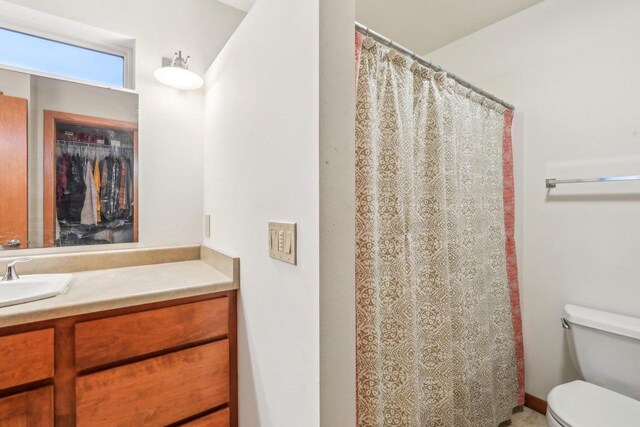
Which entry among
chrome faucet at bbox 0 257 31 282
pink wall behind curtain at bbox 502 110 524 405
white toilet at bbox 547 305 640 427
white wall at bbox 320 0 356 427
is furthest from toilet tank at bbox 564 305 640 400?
chrome faucet at bbox 0 257 31 282

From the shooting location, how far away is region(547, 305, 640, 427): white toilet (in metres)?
1.18

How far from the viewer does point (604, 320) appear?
142 cm

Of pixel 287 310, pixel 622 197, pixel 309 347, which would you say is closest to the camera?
pixel 309 347

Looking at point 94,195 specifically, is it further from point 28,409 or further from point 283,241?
point 283,241

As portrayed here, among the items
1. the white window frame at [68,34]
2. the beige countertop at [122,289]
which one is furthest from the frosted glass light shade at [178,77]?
the beige countertop at [122,289]

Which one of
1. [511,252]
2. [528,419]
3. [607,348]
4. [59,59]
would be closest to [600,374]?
[607,348]

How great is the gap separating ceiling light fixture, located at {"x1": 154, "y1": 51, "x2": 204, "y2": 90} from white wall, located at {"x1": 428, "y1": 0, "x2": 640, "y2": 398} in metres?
1.94

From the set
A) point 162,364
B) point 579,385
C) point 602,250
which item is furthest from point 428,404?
point 602,250

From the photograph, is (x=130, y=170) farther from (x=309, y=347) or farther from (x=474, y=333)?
(x=474, y=333)

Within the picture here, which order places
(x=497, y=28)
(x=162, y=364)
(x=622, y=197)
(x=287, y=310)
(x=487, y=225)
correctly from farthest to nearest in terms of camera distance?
(x=497, y=28), (x=487, y=225), (x=622, y=197), (x=162, y=364), (x=287, y=310)

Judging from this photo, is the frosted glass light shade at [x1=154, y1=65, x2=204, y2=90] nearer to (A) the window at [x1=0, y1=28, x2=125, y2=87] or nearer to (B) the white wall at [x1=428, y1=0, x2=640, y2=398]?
(A) the window at [x1=0, y1=28, x2=125, y2=87]

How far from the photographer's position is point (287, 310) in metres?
0.90

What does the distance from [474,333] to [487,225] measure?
60 cm

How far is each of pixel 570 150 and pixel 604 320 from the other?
0.93 m
